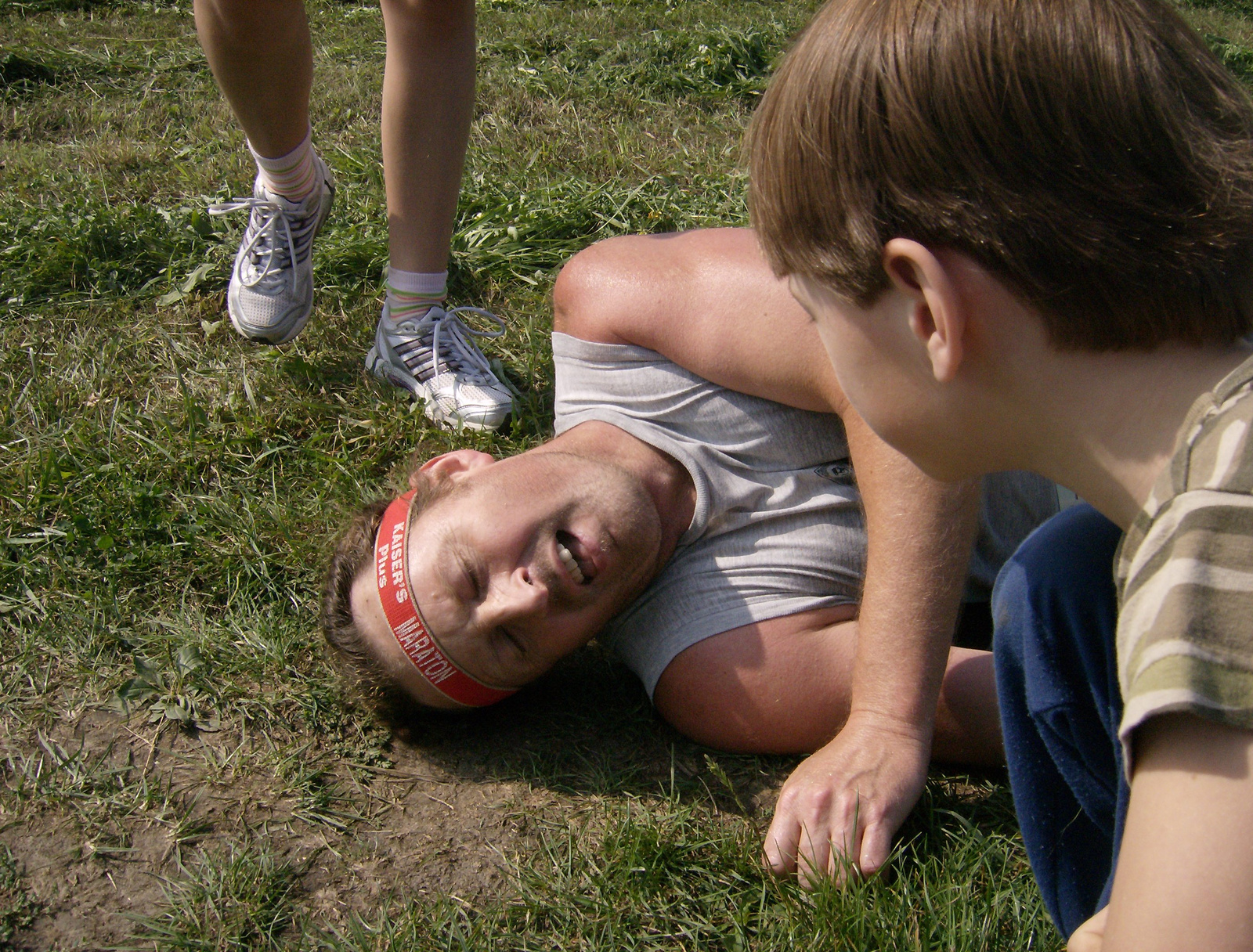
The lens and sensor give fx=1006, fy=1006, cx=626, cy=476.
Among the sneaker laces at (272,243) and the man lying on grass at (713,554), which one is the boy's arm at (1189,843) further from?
the sneaker laces at (272,243)

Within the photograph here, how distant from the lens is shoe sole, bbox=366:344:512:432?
10.2ft

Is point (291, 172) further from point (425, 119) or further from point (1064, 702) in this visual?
point (1064, 702)

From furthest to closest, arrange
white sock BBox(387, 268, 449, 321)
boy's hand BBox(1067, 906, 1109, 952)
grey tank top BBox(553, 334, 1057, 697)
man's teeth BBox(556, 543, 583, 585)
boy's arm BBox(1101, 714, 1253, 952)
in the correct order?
white sock BBox(387, 268, 449, 321) < grey tank top BBox(553, 334, 1057, 697) < man's teeth BBox(556, 543, 583, 585) < boy's hand BBox(1067, 906, 1109, 952) < boy's arm BBox(1101, 714, 1253, 952)

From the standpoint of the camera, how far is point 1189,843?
3.01ft

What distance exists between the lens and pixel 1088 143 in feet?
3.60

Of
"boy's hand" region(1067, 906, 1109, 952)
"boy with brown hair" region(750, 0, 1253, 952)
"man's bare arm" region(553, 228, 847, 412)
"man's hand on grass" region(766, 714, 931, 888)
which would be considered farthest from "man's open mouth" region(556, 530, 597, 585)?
"boy's hand" region(1067, 906, 1109, 952)

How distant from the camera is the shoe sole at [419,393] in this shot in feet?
10.2

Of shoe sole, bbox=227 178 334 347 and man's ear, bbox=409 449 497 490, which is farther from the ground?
man's ear, bbox=409 449 497 490

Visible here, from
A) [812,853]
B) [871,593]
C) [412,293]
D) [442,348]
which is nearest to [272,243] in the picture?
[412,293]

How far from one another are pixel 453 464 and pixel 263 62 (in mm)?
1461

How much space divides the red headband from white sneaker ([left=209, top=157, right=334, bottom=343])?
1.37m

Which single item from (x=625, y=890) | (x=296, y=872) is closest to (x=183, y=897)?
(x=296, y=872)

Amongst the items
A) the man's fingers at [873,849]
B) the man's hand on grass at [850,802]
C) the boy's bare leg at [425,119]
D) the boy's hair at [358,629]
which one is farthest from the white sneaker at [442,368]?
the man's fingers at [873,849]

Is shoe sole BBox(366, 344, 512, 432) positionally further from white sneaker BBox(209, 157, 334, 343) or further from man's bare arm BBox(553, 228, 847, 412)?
man's bare arm BBox(553, 228, 847, 412)
